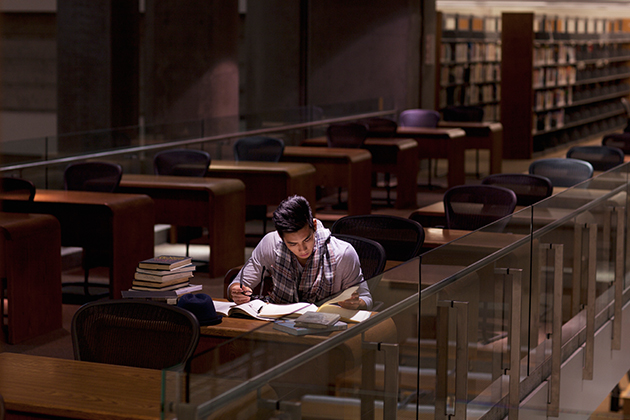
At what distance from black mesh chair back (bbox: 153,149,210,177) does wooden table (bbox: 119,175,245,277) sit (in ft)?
1.82

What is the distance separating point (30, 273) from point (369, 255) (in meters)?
2.27

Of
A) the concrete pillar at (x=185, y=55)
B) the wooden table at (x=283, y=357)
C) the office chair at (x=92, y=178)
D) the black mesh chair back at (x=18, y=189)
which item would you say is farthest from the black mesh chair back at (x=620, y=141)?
the wooden table at (x=283, y=357)

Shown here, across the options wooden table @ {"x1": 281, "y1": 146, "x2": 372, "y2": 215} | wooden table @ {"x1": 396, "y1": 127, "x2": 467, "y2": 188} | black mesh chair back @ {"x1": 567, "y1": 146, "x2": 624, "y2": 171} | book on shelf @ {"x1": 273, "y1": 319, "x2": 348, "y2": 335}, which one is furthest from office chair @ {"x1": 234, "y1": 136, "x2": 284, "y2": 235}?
book on shelf @ {"x1": 273, "y1": 319, "x2": 348, "y2": 335}

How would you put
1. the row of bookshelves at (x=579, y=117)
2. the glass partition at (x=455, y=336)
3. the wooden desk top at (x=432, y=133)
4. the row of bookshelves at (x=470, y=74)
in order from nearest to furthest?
1. the glass partition at (x=455, y=336)
2. the wooden desk top at (x=432, y=133)
3. the row of bookshelves at (x=470, y=74)
4. the row of bookshelves at (x=579, y=117)

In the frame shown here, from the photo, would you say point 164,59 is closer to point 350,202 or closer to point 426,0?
point 350,202

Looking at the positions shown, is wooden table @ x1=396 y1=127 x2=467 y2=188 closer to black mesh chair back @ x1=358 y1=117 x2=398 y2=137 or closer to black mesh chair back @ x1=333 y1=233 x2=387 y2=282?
black mesh chair back @ x1=358 y1=117 x2=398 y2=137

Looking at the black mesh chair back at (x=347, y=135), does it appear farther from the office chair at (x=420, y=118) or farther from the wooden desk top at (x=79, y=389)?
the wooden desk top at (x=79, y=389)

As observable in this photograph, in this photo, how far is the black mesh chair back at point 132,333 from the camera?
9.89 ft

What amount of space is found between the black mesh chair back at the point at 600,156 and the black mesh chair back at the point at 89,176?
425cm

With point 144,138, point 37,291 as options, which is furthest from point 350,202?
point 37,291

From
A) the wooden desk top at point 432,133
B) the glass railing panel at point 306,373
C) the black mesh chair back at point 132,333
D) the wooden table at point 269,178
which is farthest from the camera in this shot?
the wooden desk top at point 432,133

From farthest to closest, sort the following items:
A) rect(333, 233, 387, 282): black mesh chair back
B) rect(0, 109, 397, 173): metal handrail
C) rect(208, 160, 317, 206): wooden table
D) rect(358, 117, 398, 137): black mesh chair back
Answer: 1. rect(358, 117, 398, 137): black mesh chair back
2. rect(208, 160, 317, 206): wooden table
3. rect(0, 109, 397, 173): metal handrail
4. rect(333, 233, 387, 282): black mesh chair back

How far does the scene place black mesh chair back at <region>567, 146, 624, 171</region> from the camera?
8.16 m

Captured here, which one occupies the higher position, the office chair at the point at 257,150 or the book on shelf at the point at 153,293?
the office chair at the point at 257,150
